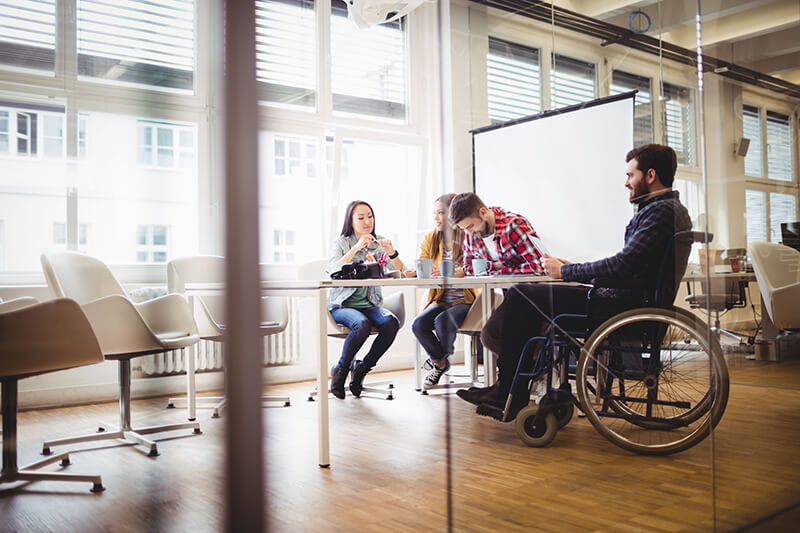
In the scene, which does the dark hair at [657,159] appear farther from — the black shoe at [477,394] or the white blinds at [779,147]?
the black shoe at [477,394]

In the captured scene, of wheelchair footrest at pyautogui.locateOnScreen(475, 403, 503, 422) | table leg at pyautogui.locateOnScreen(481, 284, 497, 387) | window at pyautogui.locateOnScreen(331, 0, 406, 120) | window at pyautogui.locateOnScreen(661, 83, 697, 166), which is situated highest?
window at pyautogui.locateOnScreen(331, 0, 406, 120)

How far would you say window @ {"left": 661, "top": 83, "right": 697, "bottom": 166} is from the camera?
1480mm

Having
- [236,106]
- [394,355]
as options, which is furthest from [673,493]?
[394,355]

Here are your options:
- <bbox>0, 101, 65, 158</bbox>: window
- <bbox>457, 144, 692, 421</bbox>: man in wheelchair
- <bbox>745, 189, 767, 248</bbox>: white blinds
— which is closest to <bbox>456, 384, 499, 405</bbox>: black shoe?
<bbox>457, 144, 692, 421</bbox>: man in wheelchair

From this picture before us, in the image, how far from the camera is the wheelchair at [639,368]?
1.53 meters

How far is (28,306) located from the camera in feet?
2.95

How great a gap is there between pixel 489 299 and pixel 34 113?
1.03 meters

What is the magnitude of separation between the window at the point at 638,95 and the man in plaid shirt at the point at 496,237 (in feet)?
1.09

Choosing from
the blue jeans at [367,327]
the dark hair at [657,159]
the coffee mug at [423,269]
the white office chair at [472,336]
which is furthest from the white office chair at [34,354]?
the blue jeans at [367,327]

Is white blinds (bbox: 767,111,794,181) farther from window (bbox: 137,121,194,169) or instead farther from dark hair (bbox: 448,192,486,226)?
window (bbox: 137,121,194,169)

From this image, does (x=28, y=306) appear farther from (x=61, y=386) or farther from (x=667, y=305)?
(x=667, y=305)

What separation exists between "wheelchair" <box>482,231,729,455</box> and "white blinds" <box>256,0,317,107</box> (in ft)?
3.31

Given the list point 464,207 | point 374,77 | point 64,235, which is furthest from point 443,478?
point 374,77

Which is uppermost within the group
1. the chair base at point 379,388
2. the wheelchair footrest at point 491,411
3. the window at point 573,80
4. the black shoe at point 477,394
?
the window at point 573,80
